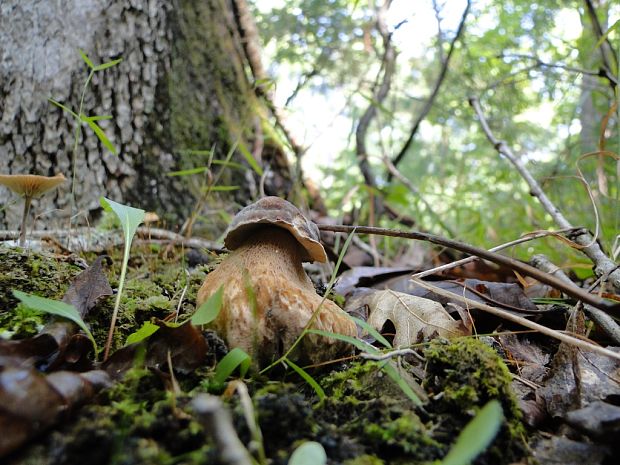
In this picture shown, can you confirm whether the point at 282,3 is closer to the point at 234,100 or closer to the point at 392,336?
the point at 234,100

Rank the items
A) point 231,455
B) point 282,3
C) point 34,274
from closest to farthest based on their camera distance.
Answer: point 231,455 → point 34,274 → point 282,3

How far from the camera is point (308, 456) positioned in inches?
31.6

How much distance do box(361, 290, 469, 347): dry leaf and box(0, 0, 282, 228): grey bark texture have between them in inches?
56.4

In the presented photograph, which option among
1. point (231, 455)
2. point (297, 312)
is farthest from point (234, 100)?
point (231, 455)

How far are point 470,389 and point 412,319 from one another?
22.1 inches

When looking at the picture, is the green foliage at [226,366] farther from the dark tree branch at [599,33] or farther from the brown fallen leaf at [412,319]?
the dark tree branch at [599,33]

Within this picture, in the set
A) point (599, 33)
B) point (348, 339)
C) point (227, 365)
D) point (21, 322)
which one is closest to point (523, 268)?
point (348, 339)

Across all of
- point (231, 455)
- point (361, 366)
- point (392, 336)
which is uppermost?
point (231, 455)

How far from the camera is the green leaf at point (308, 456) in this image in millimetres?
793

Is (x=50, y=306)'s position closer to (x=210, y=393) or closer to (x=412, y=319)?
(x=210, y=393)

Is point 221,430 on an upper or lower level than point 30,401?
upper

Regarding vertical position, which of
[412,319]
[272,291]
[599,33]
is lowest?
[412,319]

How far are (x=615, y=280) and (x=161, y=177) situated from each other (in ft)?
8.54

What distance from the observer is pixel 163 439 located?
869 mm
